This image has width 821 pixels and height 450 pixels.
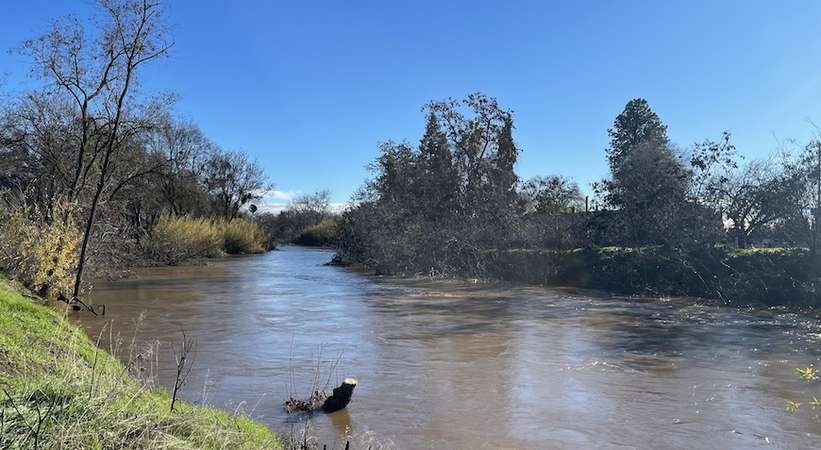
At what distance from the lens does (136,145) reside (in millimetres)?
23656

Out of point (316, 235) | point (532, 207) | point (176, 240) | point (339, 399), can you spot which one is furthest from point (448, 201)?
point (316, 235)

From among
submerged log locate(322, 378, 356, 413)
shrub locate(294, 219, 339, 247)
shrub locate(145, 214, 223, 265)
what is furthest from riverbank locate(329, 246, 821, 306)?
shrub locate(294, 219, 339, 247)

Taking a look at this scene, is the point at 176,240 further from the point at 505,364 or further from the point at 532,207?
the point at 505,364

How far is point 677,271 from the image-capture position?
2227 centimetres

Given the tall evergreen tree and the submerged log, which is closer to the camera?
the submerged log

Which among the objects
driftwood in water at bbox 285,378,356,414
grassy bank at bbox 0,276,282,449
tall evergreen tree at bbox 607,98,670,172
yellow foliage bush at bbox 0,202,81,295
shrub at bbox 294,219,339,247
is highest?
tall evergreen tree at bbox 607,98,670,172

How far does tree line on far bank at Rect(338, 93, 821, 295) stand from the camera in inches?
872

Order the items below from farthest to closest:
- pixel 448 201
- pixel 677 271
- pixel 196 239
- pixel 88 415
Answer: pixel 196 239, pixel 448 201, pixel 677 271, pixel 88 415

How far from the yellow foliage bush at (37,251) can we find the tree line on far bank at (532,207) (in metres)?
17.2

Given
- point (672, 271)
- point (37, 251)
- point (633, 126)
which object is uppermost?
point (633, 126)

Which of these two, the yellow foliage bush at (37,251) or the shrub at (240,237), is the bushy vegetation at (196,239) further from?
the yellow foliage bush at (37,251)

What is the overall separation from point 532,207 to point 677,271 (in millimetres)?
11064

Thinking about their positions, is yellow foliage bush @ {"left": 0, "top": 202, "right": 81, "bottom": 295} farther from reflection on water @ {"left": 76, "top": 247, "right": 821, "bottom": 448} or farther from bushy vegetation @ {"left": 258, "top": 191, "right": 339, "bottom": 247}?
bushy vegetation @ {"left": 258, "top": 191, "right": 339, "bottom": 247}

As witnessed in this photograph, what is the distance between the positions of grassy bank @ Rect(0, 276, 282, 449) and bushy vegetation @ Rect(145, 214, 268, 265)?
93.9 feet
